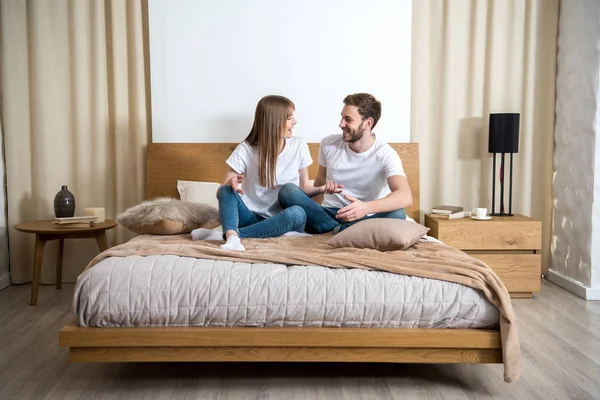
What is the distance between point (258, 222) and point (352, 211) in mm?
514

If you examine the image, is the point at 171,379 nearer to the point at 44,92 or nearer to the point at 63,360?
the point at 63,360

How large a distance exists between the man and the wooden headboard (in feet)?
2.35

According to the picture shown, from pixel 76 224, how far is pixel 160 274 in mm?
1596

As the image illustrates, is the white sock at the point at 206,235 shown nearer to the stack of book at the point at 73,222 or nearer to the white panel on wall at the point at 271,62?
the stack of book at the point at 73,222

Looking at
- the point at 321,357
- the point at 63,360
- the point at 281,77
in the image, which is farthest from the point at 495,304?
the point at 281,77

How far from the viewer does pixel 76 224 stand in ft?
12.0

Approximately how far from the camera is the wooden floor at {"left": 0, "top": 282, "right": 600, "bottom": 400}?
227cm

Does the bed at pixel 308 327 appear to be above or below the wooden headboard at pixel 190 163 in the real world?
below

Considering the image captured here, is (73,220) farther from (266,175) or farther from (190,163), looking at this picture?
(266,175)

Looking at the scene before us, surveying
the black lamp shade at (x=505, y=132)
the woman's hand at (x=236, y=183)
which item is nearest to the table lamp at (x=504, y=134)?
the black lamp shade at (x=505, y=132)

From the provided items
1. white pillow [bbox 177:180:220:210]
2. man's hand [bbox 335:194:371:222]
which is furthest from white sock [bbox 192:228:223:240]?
white pillow [bbox 177:180:220:210]

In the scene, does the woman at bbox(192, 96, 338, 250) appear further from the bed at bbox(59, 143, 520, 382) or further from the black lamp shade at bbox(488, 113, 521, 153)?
the black lamp shade at bbox(488, 113, 521, 153)

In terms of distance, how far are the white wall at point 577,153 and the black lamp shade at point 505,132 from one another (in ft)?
1.28

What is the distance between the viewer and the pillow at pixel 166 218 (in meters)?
3.11
